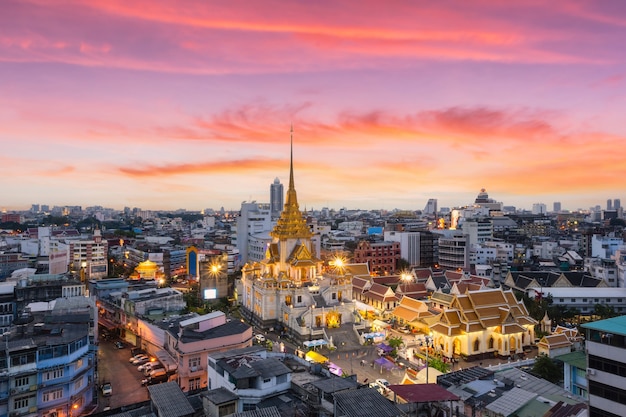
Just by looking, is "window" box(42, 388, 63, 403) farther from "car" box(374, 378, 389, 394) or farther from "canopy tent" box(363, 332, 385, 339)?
"canopy tent" box(363, 332, 385, 339)

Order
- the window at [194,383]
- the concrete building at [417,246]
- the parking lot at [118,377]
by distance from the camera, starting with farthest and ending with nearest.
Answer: the concrete building at [417,246]
the window at [194,383]
the parking lot at [118,377]

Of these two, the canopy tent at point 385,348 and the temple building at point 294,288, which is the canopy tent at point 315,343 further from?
the canopy tent at point 385,348

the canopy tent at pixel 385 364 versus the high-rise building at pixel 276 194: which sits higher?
the high-rise building at pixel 276 194

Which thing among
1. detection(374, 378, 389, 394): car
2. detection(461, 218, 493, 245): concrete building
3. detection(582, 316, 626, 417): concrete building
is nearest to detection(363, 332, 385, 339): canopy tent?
detection(374, 378, 389, 394): car

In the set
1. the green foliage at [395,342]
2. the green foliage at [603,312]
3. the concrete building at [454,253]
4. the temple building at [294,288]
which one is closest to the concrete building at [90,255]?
the temple building at [294,288]

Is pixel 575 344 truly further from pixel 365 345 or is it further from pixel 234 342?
pixel 234 342

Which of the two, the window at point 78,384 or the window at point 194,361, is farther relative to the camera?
the window at point 194,361
